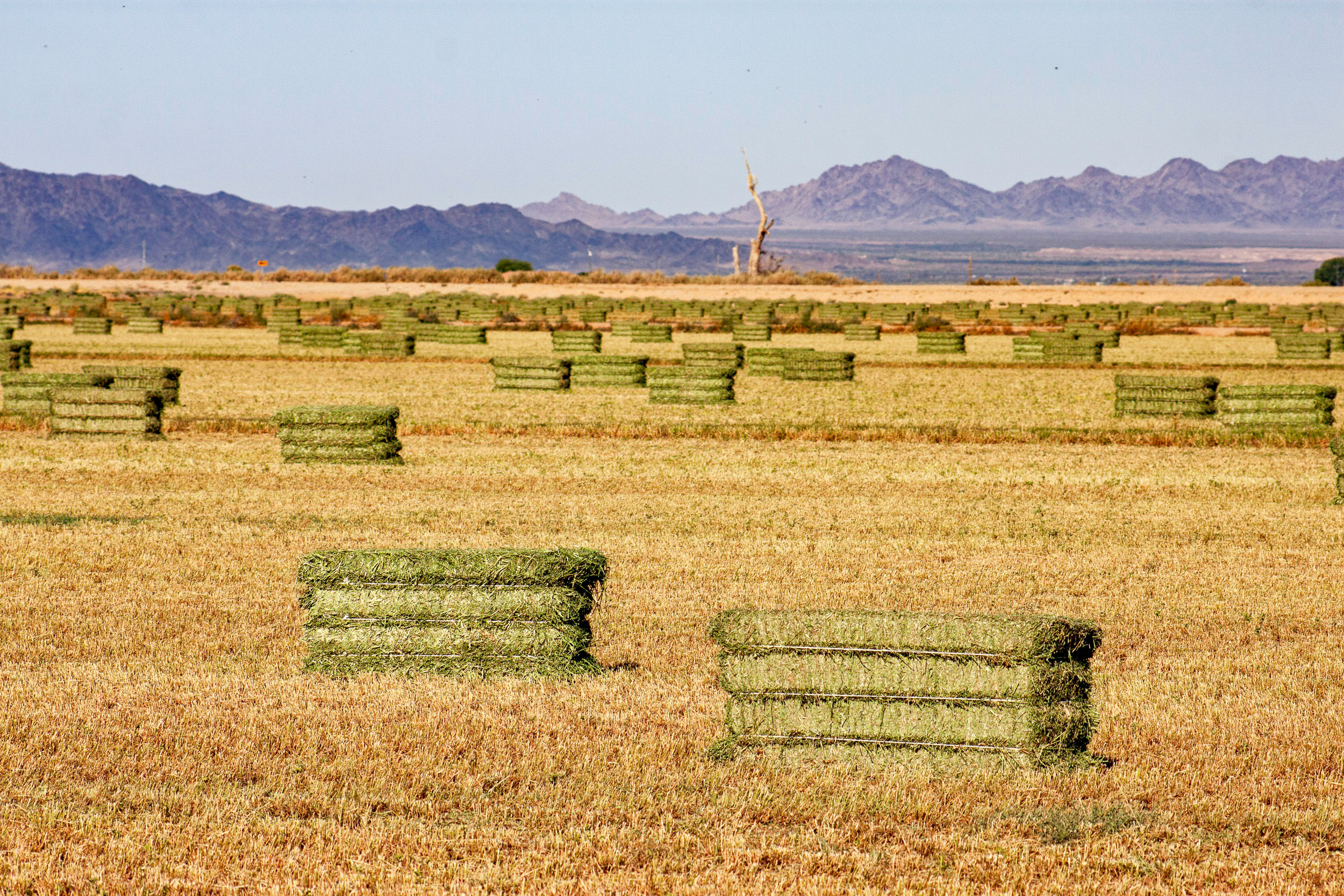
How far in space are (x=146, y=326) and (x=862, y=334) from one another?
2985 cm

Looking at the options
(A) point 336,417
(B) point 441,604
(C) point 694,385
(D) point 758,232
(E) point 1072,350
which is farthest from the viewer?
(D) point 758,232

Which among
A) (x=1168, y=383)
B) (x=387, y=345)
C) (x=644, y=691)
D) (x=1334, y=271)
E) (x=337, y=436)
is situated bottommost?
(x=644, y=691)

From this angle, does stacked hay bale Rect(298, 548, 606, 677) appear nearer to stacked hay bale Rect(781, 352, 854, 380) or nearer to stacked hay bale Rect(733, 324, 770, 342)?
stacked hay bale Rect(781, 352, 854, 380)

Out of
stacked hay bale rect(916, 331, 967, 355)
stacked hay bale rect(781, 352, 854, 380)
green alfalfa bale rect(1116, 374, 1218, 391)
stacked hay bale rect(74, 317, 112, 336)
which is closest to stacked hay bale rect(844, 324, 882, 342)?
stacked hay bale rect(916, 331, 967, 355)

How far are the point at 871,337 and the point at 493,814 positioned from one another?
53181 millimetres

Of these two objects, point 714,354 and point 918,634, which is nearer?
point 918,634

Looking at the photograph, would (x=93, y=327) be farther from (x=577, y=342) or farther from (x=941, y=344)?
(x=941, y=344)

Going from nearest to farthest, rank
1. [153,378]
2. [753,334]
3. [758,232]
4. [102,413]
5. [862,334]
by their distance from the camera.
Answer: [102,413] < [153,378] < [753,334] < [862,334] < [758,232]

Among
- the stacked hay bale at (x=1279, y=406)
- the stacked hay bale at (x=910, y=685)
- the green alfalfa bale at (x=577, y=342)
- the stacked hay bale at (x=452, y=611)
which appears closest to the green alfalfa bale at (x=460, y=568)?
the stacked hay bale at (x=452, y=611)

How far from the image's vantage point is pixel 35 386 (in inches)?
1083

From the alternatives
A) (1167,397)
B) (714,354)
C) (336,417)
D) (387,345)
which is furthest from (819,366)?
(336,417)

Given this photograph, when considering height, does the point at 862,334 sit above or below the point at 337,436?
above

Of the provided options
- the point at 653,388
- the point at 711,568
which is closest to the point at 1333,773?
the point at 711,568

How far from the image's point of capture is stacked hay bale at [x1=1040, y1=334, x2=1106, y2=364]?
151 ft
